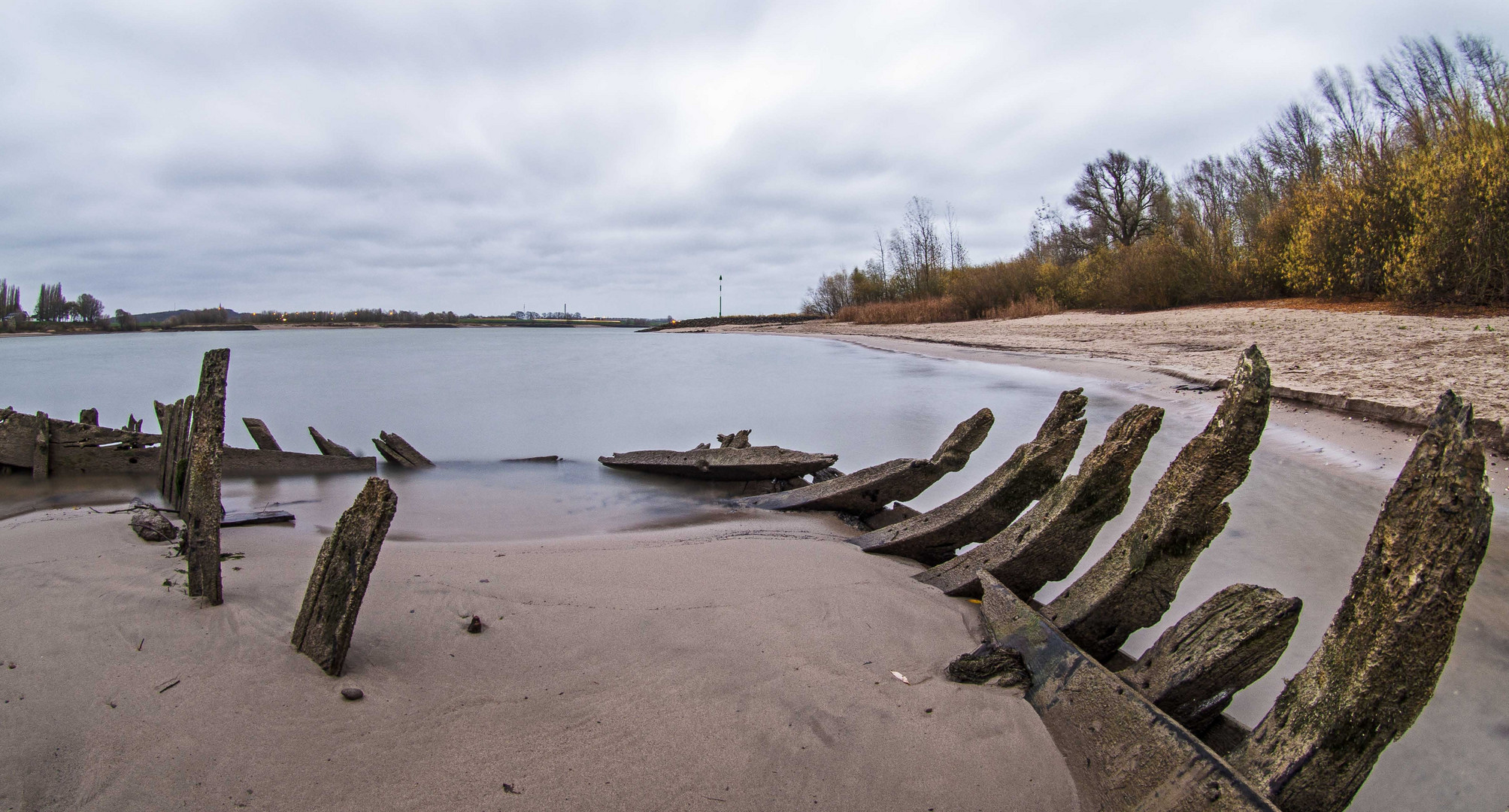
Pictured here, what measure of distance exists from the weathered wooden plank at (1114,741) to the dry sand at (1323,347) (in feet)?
18.1

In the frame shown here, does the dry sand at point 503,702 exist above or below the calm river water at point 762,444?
above

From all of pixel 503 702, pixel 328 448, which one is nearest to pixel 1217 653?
pixel 503 702

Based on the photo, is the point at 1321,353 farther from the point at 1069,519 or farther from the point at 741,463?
the point at 1069,519

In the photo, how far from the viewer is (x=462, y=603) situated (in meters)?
2.78

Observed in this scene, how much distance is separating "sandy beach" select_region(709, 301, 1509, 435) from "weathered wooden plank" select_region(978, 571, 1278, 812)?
5.46 metres

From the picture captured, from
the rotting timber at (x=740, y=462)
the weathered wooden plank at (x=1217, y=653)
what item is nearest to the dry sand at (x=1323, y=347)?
the rotting timber at (x=740, y=462)

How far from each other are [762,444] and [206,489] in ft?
26.2

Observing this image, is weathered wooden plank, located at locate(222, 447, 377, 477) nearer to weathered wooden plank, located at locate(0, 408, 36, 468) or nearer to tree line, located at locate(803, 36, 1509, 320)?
weathered wooden plank, located at locate(0, 408, 36, 468)

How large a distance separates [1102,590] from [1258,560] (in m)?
2.74

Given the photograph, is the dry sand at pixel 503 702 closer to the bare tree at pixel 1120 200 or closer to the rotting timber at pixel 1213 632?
the rotting timber at pixel 1213 632

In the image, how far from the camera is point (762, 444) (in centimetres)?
1025

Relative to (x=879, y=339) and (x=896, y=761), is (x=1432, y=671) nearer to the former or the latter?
(x=896, y=761)

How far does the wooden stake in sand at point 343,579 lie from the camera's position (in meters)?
2.06

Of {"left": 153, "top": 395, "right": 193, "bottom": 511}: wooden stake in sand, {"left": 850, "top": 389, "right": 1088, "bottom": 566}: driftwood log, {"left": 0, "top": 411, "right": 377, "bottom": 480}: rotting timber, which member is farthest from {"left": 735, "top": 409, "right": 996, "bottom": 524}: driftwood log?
{"left": 0, "top": 411, "right": 377, "bottom": 480}: rotting timber
